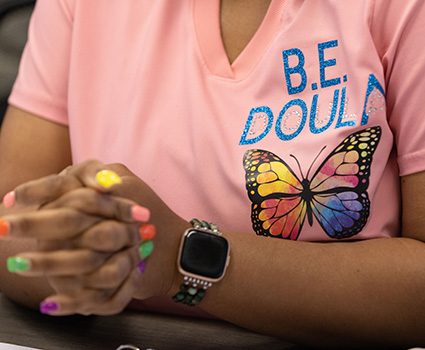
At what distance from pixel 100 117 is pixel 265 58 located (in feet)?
0.84

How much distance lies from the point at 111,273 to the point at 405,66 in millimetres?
428

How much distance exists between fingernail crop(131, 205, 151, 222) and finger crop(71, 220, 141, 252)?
13 millimetres

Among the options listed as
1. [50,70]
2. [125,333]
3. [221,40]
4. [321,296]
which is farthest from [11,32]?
[321,296]

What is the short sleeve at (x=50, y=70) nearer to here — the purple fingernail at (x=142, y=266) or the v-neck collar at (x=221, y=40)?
the v-neck collar at (x=221, y=40)

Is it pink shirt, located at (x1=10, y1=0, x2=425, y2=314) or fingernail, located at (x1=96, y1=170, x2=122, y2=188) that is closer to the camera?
fingernail, located at (x1=96, y1=170, x2=122, y2=188)

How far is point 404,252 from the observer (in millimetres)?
664

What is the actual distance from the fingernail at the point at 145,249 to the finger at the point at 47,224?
0.06m

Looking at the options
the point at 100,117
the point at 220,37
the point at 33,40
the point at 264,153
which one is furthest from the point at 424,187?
the point at 33,40

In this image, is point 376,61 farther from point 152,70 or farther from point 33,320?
point 33,320

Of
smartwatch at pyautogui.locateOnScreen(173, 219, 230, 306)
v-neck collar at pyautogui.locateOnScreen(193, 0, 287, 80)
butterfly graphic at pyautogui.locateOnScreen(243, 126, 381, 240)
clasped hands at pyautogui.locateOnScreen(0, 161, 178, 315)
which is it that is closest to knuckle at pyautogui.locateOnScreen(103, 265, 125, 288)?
clasped hands at pyautogui.locateOnScreen(0, 161, 178, 315)

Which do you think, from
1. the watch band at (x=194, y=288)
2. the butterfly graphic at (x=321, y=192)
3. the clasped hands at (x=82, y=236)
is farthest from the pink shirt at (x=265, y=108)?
the clasped hands at (x=82, y=236)

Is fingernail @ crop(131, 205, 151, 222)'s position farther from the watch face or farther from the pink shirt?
the pink shirt

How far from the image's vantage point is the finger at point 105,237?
18.9 inches

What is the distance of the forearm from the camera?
0.63 metres
